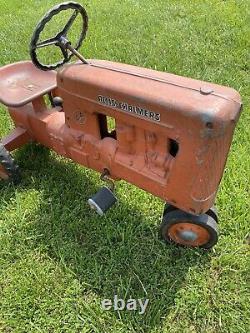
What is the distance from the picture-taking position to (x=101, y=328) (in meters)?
1.90

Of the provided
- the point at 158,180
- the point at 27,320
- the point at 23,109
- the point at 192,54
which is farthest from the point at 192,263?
the point at 192,54

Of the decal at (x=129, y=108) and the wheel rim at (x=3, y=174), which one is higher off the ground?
the decal at (x=129, y=108)

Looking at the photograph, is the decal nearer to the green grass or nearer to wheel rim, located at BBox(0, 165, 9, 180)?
the green grass

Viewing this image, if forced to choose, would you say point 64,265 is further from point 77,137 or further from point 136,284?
point 77,137

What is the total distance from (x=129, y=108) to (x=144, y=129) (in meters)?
0.13

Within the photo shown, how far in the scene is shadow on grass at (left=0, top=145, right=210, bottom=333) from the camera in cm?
202

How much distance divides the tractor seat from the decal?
589 millimetres

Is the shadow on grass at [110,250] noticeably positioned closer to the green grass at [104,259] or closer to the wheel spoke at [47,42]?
the green grass at [104,259]

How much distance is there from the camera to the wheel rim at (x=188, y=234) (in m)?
2.05

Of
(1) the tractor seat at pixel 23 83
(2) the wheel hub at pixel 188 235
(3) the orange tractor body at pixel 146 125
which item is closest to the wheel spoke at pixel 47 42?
(3) the orange tractor body at pixel 146 125

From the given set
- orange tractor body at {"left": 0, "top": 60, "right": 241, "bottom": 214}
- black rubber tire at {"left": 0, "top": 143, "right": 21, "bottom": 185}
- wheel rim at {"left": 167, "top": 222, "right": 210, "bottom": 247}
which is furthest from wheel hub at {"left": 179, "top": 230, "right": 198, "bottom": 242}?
black rubber tire at {"left": 0, "top": 143, "right": 21, "bottom": 185}

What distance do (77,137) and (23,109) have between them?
1.65ft

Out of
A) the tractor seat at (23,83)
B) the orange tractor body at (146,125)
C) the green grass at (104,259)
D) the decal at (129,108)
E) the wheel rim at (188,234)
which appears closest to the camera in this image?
the orange tractor body at (146,125)

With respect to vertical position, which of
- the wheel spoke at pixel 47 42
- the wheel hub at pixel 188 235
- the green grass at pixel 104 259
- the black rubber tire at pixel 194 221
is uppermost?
the wheel spoke at pixel 47 42
